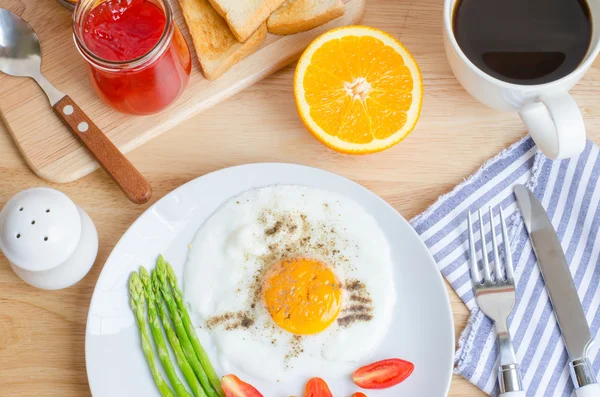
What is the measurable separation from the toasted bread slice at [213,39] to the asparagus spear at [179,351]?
0.65m

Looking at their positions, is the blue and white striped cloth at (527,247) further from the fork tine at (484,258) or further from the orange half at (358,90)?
the orange half at (358,90)

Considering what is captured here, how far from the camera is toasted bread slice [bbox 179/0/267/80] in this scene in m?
2.00

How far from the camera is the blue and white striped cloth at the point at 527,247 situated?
184cm

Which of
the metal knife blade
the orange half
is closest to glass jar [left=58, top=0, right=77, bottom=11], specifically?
the orange half

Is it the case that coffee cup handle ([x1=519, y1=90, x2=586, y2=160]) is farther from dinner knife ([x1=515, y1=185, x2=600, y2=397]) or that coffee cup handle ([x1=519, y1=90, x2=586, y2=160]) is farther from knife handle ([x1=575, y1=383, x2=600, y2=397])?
knife handle ([x1=575, y1=383, x2=600, y2=397])

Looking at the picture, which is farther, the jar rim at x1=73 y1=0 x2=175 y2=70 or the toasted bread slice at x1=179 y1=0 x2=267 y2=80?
the toasted bread slice at x1=179 y1=0 x2=267 y2=80

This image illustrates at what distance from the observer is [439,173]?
2.02 m

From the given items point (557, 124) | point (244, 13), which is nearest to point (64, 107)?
point (244, 13)

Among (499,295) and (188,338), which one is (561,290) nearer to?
(499,295)

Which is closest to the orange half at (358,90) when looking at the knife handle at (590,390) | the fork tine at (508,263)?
the fork tine at (508,263)

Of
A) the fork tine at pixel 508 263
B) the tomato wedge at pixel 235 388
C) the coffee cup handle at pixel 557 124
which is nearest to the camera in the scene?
the coffee cup handle at pixel 557 124

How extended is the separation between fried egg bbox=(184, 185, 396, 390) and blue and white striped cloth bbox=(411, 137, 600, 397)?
22 cm

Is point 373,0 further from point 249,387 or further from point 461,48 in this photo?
point 249,387

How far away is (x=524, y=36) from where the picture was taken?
6.10 feet
